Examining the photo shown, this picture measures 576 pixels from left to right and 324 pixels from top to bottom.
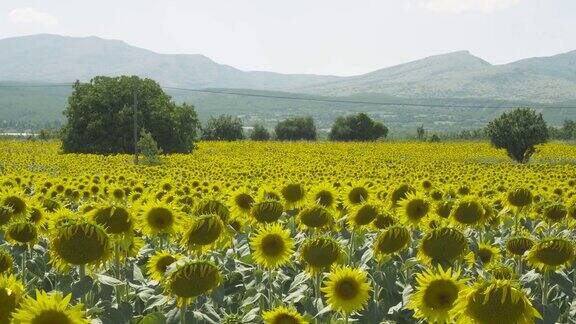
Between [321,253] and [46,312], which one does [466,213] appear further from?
[46,312]

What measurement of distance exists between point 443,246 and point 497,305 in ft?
6.55

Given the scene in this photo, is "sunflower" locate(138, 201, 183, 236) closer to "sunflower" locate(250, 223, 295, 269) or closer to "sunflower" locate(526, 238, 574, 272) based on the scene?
"sunflower" locate(250, 223, 295, 269)

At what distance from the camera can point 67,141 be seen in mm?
50594

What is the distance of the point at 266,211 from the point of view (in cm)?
682

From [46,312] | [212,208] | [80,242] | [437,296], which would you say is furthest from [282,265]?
[46,312]

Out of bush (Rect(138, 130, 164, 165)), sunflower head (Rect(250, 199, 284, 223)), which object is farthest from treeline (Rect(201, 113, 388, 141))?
sunflower head (Rect(250, 199, 284, 223))

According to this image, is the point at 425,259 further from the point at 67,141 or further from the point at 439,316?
the point at 67,141

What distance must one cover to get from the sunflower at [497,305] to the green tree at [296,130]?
4293 inches

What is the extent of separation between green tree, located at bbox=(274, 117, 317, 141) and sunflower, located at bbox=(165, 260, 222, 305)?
10837 centimetres

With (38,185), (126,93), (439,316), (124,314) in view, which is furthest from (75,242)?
(126,93)

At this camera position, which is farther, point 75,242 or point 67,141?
point 67,141

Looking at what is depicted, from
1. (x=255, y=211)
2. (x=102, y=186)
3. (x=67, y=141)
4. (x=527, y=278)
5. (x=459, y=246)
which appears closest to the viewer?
(x=459, y=246)

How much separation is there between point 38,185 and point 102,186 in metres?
1.47

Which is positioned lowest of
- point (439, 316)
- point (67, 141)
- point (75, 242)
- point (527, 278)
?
point (67, 141)
